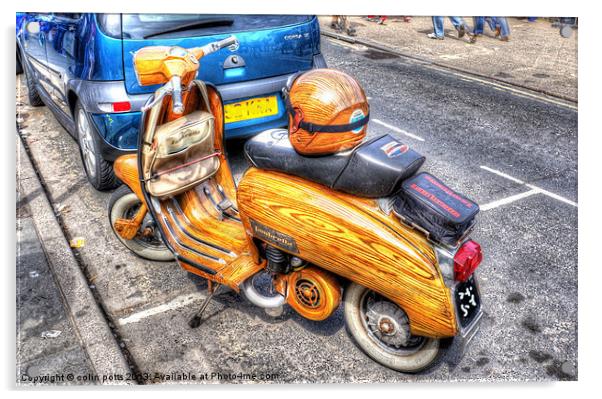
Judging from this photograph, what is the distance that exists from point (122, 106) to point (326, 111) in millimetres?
1718

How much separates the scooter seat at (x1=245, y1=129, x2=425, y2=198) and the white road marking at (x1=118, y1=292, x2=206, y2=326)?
3.64 ft

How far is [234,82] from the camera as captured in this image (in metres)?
3.53

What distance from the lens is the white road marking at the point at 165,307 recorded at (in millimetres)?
2955

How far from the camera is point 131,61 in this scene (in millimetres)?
3332

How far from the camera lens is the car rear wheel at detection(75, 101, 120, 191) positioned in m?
3.75

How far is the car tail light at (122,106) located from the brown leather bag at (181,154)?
555mm

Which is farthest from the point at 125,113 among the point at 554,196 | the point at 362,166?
the point at 554,196

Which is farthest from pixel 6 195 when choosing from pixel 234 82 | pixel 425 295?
pixel 425 295

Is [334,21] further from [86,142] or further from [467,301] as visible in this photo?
[86,142]

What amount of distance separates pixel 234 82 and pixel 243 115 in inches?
9.0

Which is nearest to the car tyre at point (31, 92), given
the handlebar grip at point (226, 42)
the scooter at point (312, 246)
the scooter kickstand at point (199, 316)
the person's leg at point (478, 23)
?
the scooter at point (312, 246)

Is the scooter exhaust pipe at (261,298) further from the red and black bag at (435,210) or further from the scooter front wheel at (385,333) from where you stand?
the red and black bag at (435,210)
